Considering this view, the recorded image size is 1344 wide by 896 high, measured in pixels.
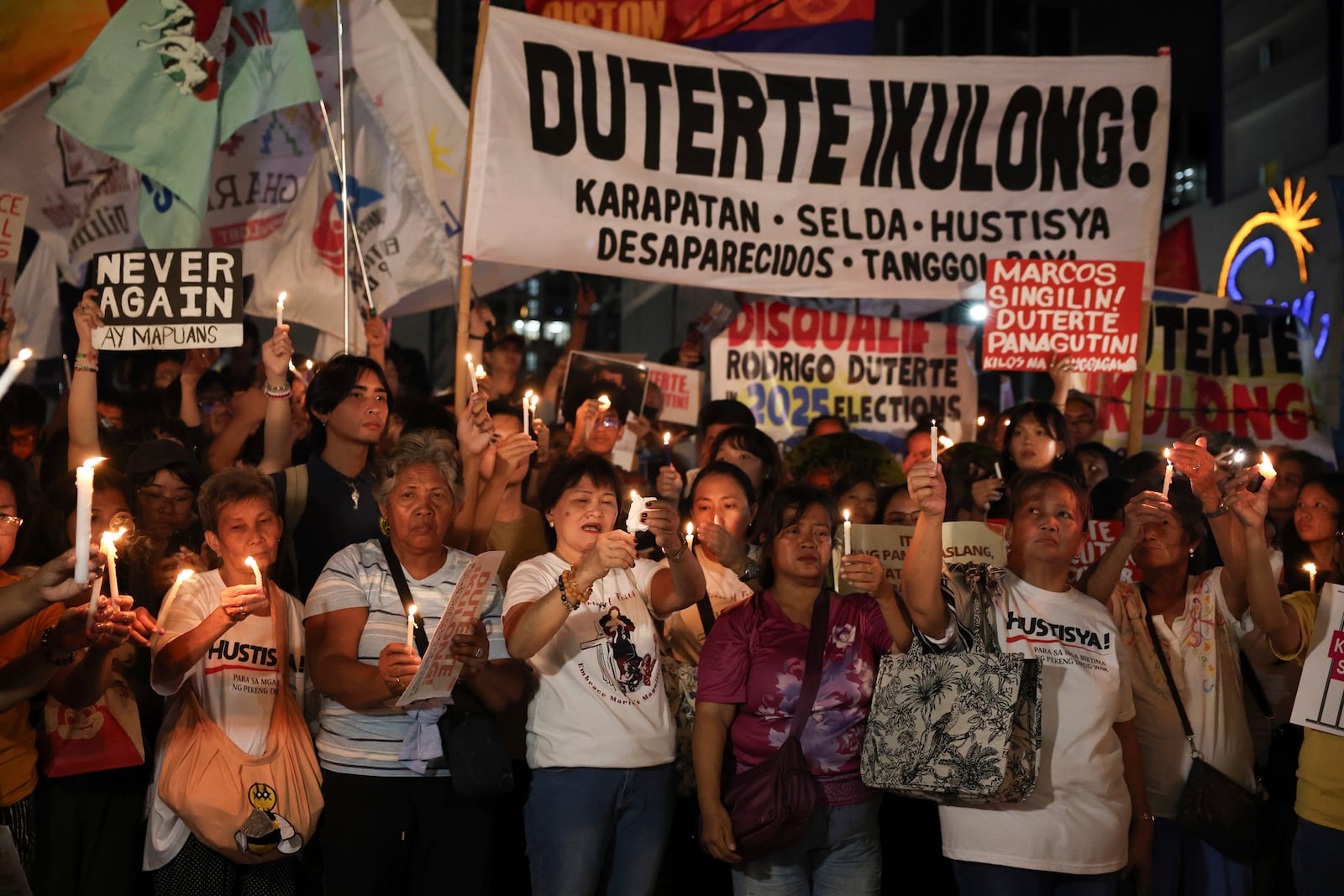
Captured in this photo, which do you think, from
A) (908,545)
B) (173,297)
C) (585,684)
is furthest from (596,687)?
(173,297)

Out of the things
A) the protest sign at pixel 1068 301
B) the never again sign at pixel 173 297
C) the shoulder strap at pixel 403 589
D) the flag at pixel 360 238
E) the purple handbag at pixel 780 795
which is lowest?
the purple handbag at pixel 780 795

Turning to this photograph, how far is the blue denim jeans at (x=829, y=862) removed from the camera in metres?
4.29

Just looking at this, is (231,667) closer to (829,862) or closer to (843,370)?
(829,862)

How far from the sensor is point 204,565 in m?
4.61

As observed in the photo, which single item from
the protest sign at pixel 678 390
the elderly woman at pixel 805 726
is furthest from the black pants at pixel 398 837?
the protest sign at pixel 678 390

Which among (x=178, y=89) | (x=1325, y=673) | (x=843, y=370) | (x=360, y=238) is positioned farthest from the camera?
(x=843, y=370)

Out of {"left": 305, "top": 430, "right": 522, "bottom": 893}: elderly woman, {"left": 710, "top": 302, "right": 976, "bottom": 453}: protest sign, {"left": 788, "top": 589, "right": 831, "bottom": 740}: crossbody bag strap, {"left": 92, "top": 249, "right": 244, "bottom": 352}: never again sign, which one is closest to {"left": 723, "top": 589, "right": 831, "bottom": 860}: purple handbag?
{"left": 788, "top": 589, "right": 831, "bottom": 740}: crossbody bag strap

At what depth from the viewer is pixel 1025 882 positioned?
4.14 meters

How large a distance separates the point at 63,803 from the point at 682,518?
233 centimetres

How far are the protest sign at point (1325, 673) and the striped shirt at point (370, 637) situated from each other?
2.68 meters

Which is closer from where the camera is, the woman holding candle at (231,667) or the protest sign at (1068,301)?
the woman holding candle at (231,667)

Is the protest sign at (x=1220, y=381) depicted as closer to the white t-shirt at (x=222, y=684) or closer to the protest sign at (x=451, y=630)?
the protest sign at (x=451, y=630)

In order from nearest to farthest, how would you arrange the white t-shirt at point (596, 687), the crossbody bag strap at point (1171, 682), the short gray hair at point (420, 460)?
the white t-shirt at point (596, 687) < the short gray hair at point (420, 460) < the crossbody bag strap at point (1171, 682)

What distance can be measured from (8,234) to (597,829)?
15.6 ft
